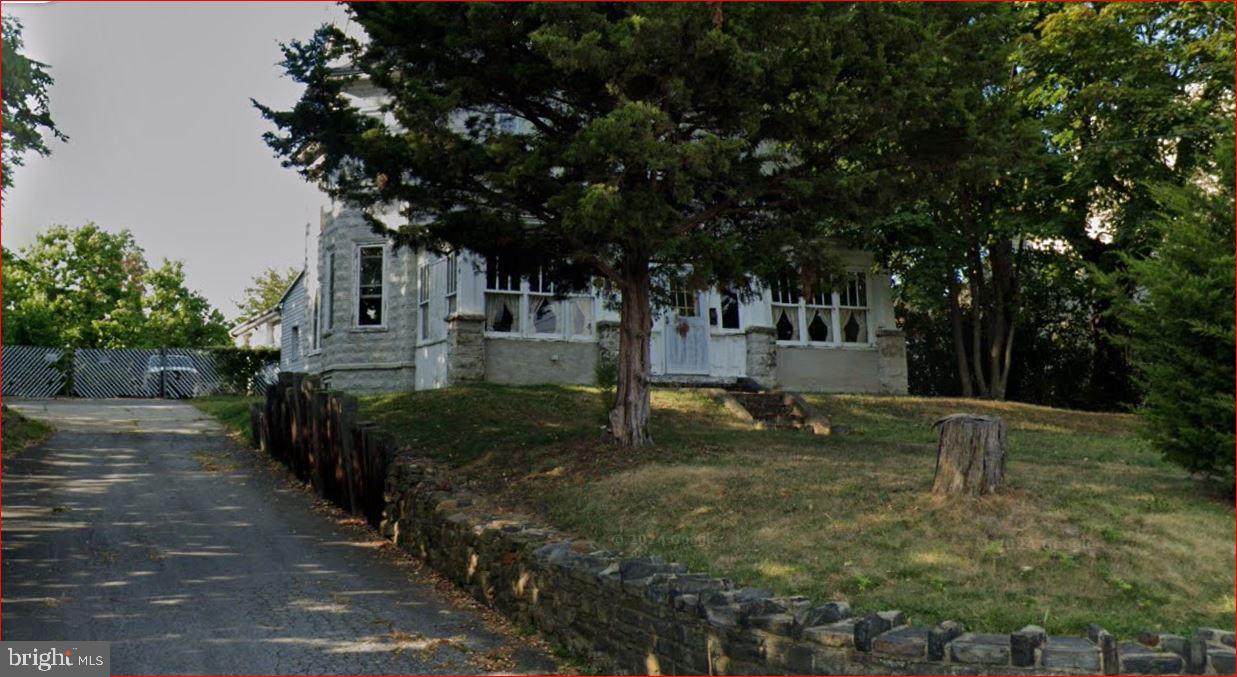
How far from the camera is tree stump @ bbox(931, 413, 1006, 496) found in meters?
7.75

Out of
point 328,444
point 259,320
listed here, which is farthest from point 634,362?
point 259,320

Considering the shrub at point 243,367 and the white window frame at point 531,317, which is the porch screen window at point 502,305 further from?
the shrub at point 243,367

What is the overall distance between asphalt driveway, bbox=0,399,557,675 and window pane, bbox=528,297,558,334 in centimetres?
616

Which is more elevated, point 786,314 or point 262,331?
point 262,331

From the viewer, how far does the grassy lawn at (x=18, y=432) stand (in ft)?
54.0

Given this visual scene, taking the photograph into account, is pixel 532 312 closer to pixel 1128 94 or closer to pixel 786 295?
pixel 786 295

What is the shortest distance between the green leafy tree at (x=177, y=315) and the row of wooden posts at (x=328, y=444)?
102ft

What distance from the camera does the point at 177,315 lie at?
153 ft

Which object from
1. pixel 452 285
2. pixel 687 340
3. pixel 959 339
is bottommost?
pixel 687 340

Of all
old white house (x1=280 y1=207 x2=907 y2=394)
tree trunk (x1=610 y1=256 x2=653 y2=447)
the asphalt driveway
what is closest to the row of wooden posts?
the asphalt driveway

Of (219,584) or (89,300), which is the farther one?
(89,300)

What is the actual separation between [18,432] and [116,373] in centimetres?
1698

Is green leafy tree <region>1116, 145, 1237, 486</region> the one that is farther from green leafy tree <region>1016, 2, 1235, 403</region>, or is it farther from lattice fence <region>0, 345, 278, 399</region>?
lattice fence <region>0, 345, 278, 399</region>

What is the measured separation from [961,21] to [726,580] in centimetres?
810
